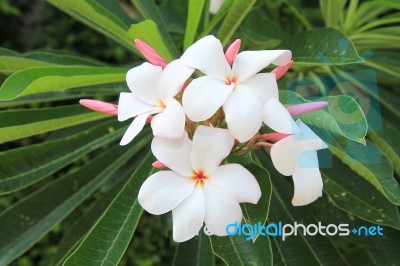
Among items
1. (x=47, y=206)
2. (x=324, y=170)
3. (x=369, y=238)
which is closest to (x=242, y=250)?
(x=324, y=170)

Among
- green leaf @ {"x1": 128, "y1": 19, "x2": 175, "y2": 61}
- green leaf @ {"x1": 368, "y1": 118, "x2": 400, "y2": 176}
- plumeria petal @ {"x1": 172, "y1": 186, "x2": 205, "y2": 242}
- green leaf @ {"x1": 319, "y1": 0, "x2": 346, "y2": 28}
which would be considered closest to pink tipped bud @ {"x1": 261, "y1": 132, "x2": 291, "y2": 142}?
plumeria petal @ {"x1": 172, "y1": 186, "x2": 205, "y2": 242}

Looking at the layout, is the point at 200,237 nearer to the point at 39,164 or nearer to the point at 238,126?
the point at 39,164

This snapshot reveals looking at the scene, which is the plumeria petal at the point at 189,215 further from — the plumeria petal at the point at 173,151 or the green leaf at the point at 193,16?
the green leaf at the point at 193,16

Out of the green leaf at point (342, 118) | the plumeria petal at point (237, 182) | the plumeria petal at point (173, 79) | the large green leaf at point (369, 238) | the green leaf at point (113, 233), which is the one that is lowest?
the large green leaf at point (369, 238)

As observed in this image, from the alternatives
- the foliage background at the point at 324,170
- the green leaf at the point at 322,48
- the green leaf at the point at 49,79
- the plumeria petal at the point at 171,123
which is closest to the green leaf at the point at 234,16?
the foliage background at the point at 324,170

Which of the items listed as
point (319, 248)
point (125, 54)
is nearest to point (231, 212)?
point (319, 248)

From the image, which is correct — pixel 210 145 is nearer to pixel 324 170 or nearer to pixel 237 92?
pixel 237 92
